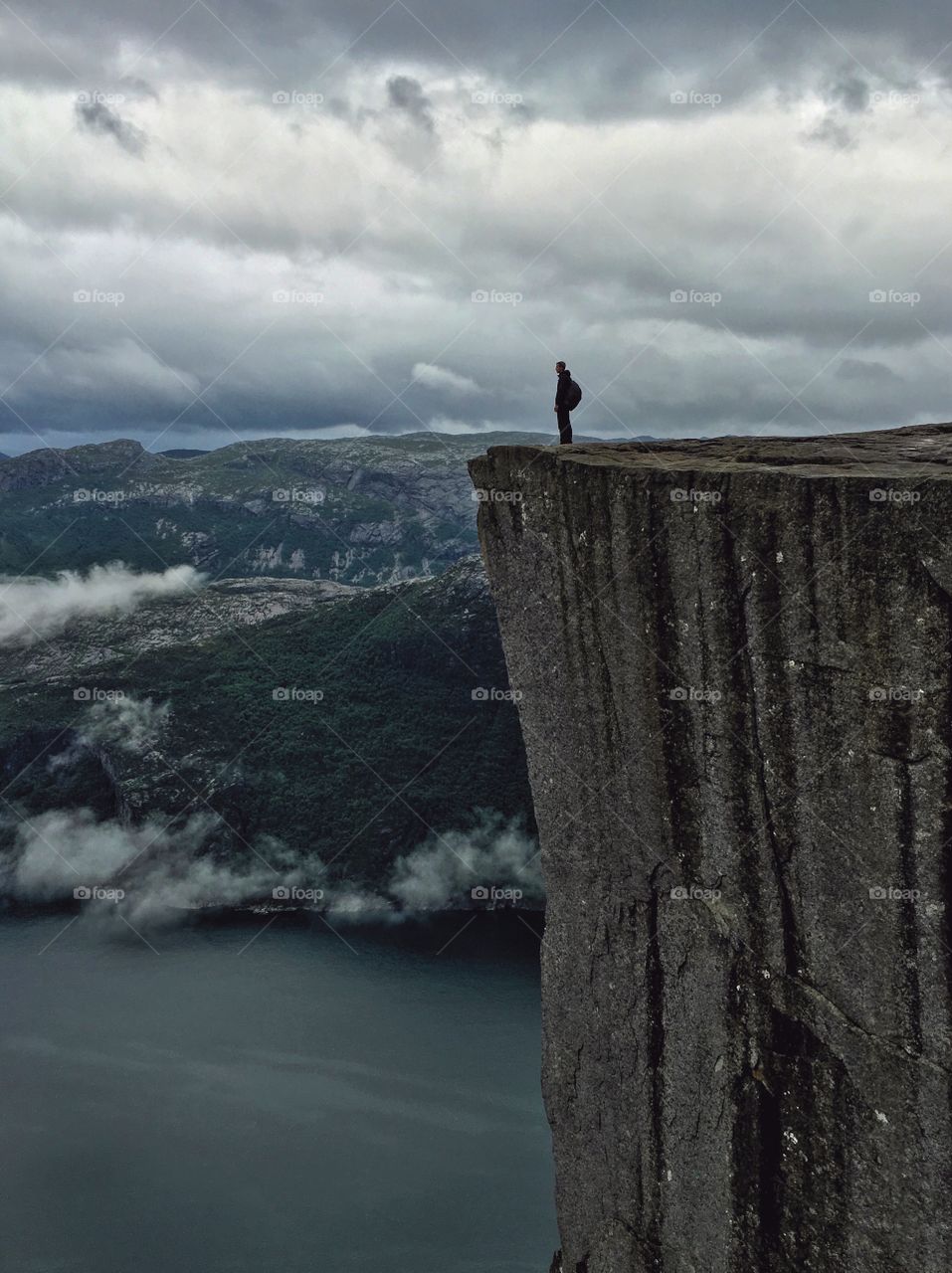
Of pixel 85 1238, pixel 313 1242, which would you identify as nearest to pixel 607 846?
pixel 313 1242

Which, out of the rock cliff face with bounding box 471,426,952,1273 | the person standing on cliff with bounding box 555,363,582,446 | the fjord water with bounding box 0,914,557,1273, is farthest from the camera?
the fjord water with bounding box 0,914,557,1273

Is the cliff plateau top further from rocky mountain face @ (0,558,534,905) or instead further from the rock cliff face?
rocky mountain face @ (0,558,534,905)

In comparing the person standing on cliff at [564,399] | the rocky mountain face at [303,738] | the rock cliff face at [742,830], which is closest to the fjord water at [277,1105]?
the rocky mountain face at [303,738]

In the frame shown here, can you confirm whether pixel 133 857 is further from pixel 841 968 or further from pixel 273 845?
pixel 841 968

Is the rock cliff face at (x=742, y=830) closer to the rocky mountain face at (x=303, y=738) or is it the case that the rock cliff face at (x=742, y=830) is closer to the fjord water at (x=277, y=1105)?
the fjord water at (x=277, y=1105)

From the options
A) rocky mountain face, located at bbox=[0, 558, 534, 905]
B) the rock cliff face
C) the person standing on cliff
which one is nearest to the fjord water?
rocky mountain face, located at bbox=[0, 558, 534, 905]

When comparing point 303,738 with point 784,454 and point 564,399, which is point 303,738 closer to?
point 564,399
